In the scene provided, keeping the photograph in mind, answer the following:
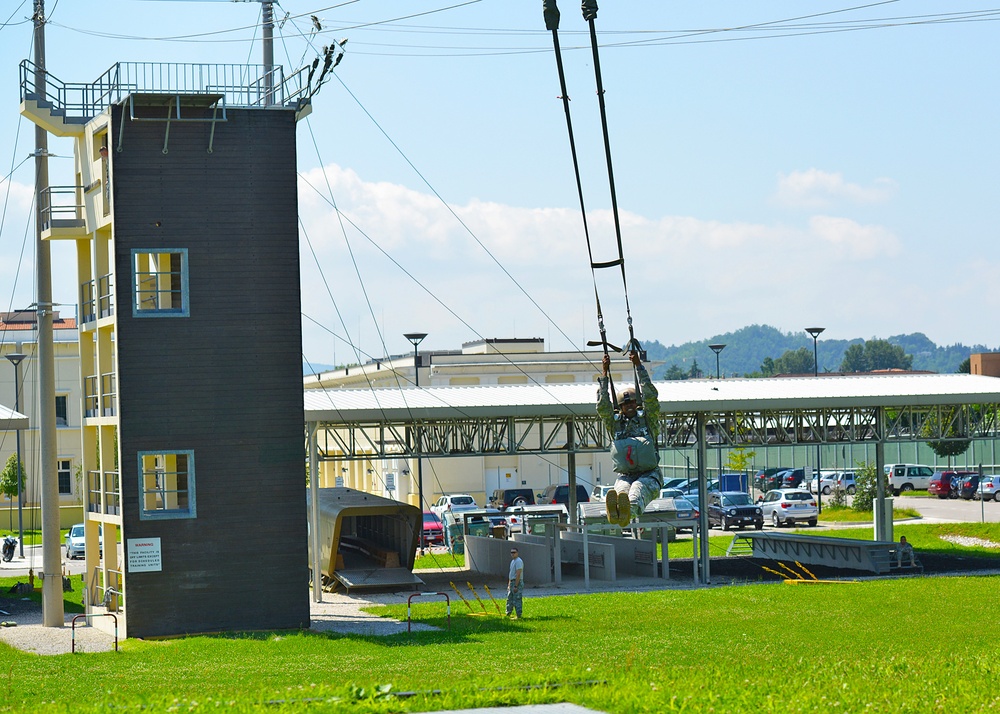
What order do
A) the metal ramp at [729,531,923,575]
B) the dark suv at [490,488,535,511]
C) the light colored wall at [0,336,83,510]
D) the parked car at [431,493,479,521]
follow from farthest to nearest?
the light colored wall at [0,336,83,510] < the dark suv at [490,488,535,511] < the parked car at [431,493,479,521] < the metal ramp at [729,531,923,575]

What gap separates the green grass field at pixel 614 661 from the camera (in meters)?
14.4

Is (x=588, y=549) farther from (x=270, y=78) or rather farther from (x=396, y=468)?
(x=396, y=468)

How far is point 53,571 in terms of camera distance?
2866cm

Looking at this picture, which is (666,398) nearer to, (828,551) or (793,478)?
(828,551)

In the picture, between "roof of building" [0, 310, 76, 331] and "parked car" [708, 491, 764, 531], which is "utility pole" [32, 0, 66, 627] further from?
"roof of building" [0, 310, 76, 331]

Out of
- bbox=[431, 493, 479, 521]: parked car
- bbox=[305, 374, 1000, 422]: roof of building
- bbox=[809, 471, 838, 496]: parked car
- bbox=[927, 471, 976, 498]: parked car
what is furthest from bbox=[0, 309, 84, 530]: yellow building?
bbox=[927, 471, 976, 498]: parked car

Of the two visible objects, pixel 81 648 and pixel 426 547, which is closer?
pixel 81 648

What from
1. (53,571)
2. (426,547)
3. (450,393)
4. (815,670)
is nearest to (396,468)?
(426,547)

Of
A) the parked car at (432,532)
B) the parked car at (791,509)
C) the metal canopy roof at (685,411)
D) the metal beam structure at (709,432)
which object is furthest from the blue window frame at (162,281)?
the parked car at (791,509)

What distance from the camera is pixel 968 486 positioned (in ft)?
231

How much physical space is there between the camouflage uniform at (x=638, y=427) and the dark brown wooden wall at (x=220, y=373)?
999cm

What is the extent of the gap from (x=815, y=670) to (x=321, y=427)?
73.0 feet

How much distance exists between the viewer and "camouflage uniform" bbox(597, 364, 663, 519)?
20.7 m

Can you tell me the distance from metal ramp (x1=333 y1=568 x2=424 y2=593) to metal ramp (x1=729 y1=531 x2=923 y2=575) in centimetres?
1361
